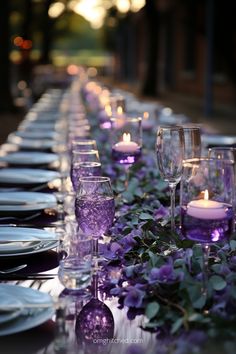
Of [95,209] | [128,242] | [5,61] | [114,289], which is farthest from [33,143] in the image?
[5,61]

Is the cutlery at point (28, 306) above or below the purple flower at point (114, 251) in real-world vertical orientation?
below

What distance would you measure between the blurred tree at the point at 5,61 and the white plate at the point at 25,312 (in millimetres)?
12025

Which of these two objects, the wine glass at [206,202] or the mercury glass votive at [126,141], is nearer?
the wine glass at [206,202]

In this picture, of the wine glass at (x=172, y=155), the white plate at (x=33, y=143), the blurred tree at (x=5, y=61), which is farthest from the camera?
the blurred tree at (x=5, y=61)

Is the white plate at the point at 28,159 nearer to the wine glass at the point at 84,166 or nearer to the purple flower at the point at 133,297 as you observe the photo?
the wine glass at the point at 84,166

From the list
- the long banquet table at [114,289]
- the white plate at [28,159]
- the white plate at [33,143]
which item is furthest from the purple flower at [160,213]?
the white plate at [33,143]

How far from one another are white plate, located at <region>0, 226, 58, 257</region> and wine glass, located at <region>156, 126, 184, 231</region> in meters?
0.34

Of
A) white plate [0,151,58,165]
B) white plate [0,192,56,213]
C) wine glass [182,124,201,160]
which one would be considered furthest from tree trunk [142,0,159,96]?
wine glass [182,124,201,160]

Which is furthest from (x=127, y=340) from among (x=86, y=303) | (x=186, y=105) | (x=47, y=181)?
(x=186, y=105)

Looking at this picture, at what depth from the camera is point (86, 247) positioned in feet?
4.58

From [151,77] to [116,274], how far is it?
19.3m

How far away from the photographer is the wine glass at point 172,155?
1820 millimetres

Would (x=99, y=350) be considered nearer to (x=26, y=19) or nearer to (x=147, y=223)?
(x=147, y=223)

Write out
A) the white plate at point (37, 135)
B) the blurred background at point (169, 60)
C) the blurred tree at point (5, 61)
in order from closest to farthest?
the white plate at point (37, 135) < the blurred tree at point (5, 61) < the blurred background at point (169, 60)
